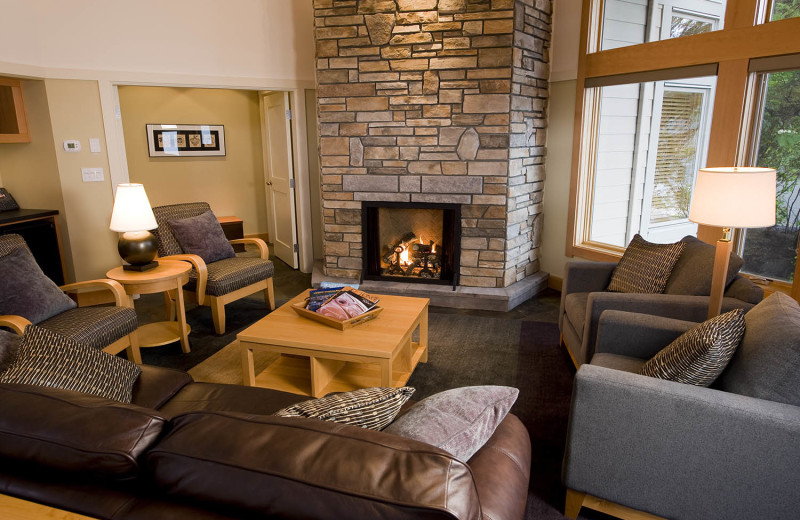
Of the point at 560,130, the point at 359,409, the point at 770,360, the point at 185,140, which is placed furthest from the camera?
the point at 185,140

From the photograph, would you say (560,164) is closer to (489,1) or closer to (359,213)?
(489,1)

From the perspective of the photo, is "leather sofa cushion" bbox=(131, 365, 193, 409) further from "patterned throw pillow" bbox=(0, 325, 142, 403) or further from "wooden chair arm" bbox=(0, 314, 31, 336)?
"wooden chair arm" bbox=(0, 314, 31, 336)

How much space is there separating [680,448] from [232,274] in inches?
128

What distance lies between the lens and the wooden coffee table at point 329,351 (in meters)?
2.68

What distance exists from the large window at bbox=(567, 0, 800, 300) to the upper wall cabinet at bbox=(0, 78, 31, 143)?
190 inches

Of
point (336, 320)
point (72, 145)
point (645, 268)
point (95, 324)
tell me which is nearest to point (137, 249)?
point (95, 324)

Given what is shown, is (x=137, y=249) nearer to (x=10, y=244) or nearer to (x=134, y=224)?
(x=134, y=224)

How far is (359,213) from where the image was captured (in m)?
4.84

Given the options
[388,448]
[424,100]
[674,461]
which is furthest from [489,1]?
[388,448]

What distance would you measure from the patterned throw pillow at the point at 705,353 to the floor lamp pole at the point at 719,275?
59cm

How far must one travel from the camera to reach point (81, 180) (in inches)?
177

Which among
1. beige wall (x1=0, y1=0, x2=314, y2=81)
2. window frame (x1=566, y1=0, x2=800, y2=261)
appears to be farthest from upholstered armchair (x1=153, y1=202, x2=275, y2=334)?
window frame (x1=566, y1=0, x2=800, y2=261)

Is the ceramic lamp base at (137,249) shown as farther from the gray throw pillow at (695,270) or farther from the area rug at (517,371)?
the gray throw pillow at (695,270)

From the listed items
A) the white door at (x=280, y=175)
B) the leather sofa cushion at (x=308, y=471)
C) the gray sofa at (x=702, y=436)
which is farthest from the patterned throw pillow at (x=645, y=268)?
the white door at (x=280, y=175)
